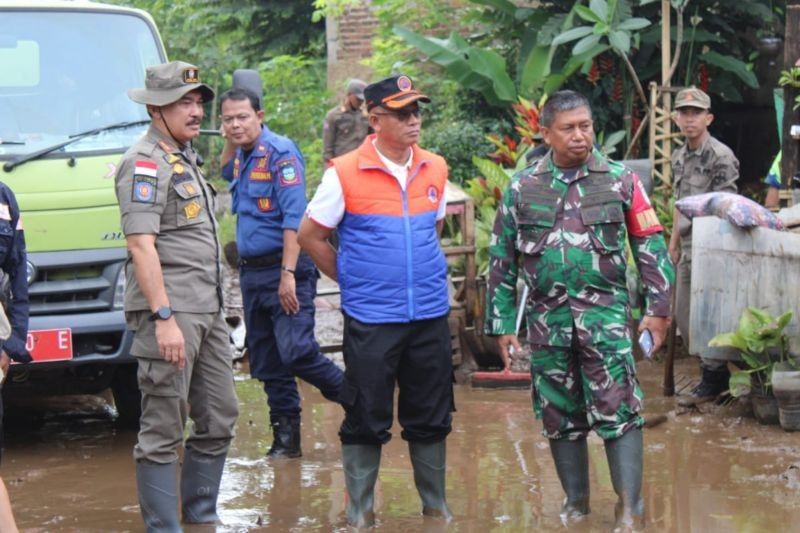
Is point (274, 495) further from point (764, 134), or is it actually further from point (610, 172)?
point (764, 134)

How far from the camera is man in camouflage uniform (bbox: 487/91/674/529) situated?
18.0 ft

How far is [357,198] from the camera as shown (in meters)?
5.58

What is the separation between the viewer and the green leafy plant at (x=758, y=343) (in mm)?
7527

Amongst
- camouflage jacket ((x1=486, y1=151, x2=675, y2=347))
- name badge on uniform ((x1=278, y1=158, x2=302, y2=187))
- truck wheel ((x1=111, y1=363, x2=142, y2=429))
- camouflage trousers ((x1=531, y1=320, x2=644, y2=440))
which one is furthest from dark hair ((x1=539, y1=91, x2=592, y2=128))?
truck wheel ((x1=111, y1=363, x2=142, y2=429))

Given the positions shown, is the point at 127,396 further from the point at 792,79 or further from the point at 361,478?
the point at 792,79

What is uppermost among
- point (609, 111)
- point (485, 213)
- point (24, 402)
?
point (609, 111)

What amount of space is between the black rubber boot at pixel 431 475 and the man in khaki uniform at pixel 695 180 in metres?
3.14

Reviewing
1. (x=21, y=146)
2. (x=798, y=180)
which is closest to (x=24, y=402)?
(x=21, y=146)

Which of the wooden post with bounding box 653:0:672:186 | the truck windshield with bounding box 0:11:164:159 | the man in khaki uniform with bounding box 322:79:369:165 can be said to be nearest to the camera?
the truck windshield with bounding box 0:11:164:159

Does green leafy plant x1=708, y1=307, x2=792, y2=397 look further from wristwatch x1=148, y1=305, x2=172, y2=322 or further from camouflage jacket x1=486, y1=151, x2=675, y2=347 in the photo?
wristwatch x1=148, y1=305, x2=172, y2=322

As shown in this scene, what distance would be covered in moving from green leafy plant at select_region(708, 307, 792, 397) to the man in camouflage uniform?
2.12 metres

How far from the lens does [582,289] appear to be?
5523mm

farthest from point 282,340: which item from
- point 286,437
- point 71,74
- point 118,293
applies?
point 71,74

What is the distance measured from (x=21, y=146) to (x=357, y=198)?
285 centimetres
